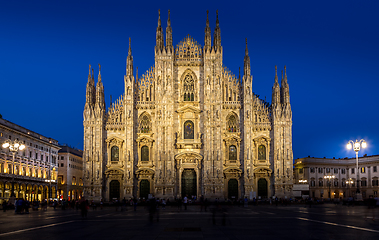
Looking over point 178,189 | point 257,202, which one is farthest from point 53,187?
point 257,202

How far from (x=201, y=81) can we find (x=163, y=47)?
25.1 feet

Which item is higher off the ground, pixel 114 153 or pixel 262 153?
pixel 114 153

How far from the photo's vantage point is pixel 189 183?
62.8m

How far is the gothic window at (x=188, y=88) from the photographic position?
63688mm

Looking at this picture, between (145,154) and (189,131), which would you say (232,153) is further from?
(145,154)

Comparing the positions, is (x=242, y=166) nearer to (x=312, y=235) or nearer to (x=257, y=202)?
(x=257, y=202)

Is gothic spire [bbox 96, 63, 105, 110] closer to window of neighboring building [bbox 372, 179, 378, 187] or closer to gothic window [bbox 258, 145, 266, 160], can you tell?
gothic window [bbox 258, 145, 266, 160]

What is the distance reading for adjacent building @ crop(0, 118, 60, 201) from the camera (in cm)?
6444

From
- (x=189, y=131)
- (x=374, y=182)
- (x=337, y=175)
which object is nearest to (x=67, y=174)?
(x=189, y=131)

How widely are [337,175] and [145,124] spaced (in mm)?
64597

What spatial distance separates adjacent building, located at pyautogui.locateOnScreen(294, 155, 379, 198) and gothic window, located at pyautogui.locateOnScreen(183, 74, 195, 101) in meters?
46.9

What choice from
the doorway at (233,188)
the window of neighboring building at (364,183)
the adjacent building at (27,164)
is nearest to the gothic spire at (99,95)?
the adjacent building at (27,164)

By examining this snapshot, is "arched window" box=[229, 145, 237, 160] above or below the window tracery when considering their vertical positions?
below

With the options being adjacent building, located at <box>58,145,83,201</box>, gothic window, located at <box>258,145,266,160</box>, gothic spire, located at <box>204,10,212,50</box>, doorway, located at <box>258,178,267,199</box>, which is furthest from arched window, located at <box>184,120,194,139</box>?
adjacent building, located at <box>58,145,83,201</box>
